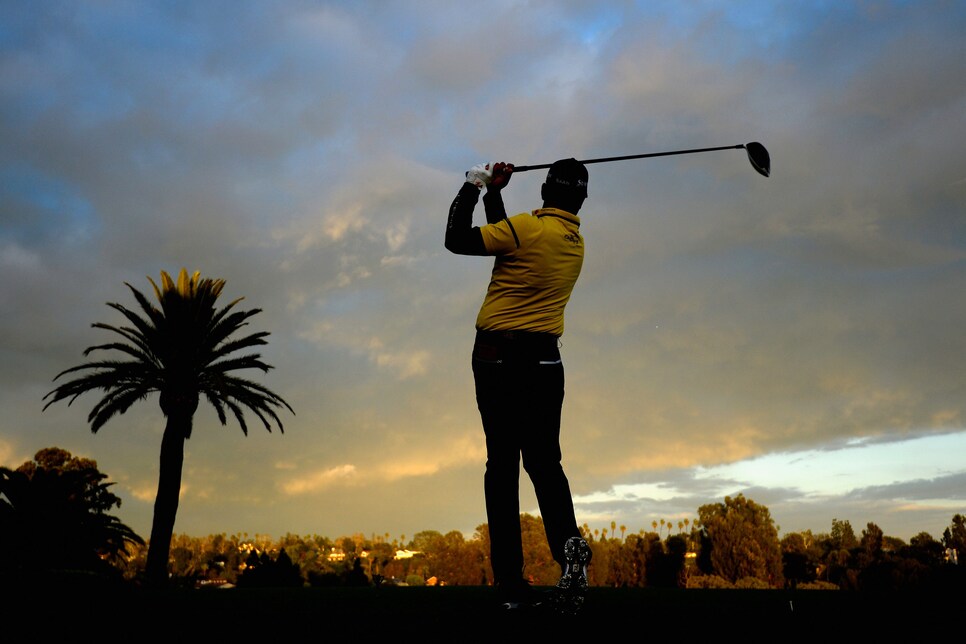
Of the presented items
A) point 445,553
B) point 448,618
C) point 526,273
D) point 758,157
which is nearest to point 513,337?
point 526,273

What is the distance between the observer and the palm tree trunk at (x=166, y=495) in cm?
3125

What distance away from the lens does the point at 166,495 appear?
3142 cm

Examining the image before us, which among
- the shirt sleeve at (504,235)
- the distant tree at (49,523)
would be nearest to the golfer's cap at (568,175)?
the shirt sleeve at (504,235)

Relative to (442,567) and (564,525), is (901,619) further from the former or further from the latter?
(442,567)

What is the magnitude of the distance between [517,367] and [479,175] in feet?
3.99

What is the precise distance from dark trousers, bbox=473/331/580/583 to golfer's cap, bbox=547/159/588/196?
1097 millimetres

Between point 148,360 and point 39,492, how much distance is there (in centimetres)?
1094

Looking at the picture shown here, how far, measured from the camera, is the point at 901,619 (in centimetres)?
429

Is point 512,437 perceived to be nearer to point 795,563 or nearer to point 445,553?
point 795,563

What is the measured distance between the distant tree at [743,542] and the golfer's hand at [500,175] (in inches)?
1907

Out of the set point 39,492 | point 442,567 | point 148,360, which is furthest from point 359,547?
point 39,492

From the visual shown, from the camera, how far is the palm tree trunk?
31.2 metres

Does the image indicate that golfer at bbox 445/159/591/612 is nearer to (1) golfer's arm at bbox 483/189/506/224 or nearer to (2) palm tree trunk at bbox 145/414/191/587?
(1) golfer's arm at bbox 483/189/506/224

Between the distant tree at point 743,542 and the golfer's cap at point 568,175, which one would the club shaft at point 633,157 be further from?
the distant tree at point 743,542
